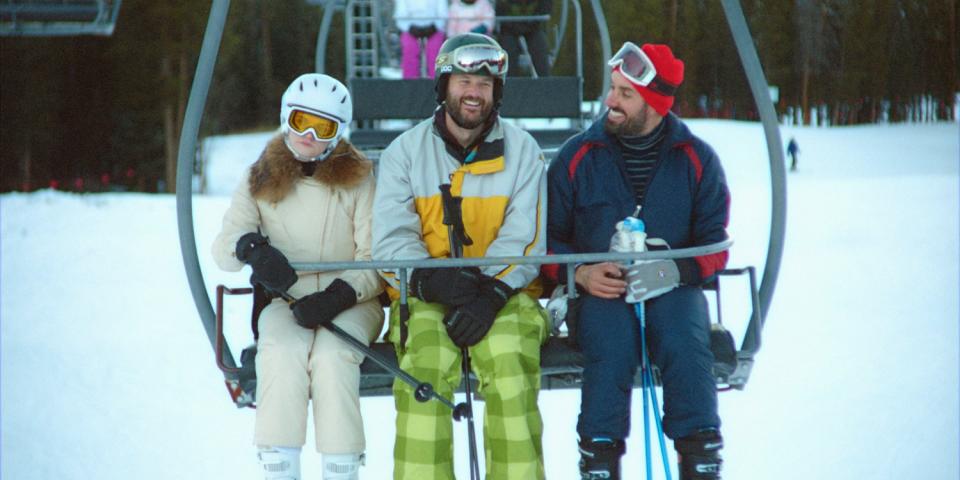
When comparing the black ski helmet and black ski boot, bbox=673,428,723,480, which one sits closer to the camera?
black ski boot, bbox=673,428,723,480

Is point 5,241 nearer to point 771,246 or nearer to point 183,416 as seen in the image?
point 183,416

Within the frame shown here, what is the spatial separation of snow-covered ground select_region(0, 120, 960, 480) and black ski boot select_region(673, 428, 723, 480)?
1.72 metres

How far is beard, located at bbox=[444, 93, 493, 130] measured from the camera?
2.73m

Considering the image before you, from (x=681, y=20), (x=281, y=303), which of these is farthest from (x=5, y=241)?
(x=281, y=303)

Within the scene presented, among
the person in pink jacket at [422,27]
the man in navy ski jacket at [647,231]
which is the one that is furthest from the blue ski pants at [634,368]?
the person in pink jacket at [422,27]

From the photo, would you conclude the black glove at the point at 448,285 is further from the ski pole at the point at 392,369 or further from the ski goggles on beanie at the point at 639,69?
the ski goggles on beanie at the point at 639,69

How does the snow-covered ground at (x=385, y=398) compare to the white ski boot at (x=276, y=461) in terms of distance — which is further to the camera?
the snow-covered ground at (x=385, y=398)

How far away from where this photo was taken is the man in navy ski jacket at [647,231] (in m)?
2.59

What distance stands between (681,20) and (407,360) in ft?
41.1

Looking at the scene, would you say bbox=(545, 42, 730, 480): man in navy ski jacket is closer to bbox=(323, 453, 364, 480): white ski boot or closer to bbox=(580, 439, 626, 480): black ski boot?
bbox=(580, 439, 626, 480): black ski boot

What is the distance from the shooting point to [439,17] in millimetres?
5508

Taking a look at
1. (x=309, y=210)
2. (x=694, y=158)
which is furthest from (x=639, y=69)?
(x=309, y=210)

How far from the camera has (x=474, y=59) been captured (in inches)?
106

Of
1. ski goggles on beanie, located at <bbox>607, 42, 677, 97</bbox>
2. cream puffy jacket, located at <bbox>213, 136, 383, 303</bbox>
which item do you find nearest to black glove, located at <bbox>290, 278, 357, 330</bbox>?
cream puffy jacket, located at <bbox>213, 136, 383, 303</bbox>
